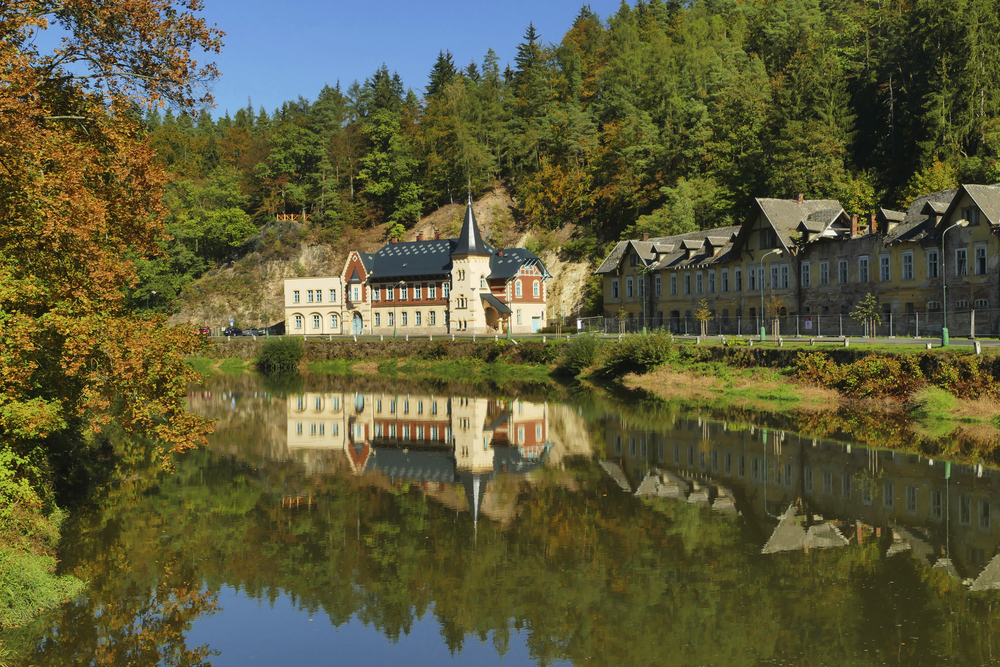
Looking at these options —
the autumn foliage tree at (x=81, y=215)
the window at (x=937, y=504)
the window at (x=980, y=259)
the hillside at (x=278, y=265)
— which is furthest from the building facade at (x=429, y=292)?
the autumn foliage tree at (x=81, y=215)

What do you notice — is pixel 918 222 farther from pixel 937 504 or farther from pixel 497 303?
pixel 497 303

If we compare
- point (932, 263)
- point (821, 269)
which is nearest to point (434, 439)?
point (932, 263)

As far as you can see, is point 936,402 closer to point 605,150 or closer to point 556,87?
point 605,150

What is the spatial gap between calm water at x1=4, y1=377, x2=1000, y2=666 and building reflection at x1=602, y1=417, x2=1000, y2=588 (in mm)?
83

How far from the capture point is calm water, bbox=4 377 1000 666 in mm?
11539

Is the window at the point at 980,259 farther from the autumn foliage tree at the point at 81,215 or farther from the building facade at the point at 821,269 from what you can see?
the autumn foliage tree at the point at 81,215

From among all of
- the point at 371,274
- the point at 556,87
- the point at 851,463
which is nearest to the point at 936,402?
the point at 851,463

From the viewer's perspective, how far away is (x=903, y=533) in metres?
16.0

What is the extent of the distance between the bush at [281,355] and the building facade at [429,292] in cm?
1090

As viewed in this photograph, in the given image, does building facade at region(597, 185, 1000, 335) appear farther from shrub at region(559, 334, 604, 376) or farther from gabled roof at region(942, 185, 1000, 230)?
shrub at region(559, 334, 604, 376)

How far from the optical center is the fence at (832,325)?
3675cm

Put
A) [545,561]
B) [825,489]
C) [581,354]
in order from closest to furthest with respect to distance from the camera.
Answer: [545,561], [825,489], [581,354]

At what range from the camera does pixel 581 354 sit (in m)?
48.2

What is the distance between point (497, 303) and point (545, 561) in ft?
180
